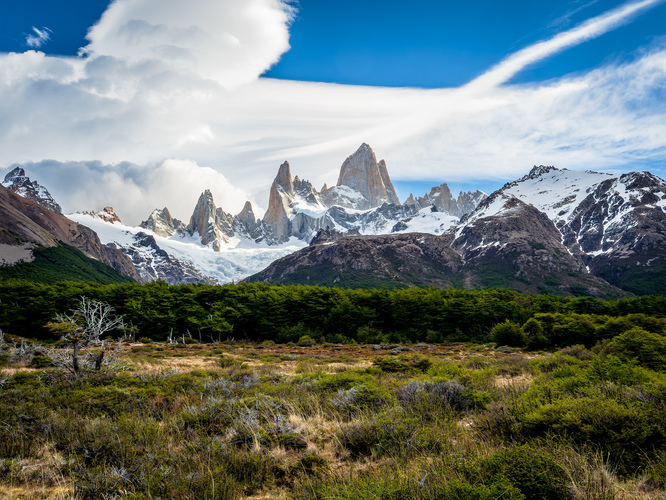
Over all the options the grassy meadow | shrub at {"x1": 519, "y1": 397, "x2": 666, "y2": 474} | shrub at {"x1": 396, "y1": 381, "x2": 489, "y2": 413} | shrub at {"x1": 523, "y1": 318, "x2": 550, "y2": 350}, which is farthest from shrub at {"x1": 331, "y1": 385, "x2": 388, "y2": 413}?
shrub at {"x1": 523, "y1": 318, "x2": 550, "y2": 350}

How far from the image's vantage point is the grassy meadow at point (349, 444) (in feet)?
13.8

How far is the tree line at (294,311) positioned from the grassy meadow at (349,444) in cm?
3797

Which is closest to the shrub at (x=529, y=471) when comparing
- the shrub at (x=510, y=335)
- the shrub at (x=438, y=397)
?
the shrub at (x=438, y=397)

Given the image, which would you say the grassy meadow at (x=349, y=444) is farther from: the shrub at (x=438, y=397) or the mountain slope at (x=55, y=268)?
the mountain slope at (x=55, y=268)

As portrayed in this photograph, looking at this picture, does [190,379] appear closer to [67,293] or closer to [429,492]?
[429,492]

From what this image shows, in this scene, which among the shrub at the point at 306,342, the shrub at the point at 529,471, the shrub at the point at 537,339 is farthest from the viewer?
the shrub at the point at 306,342

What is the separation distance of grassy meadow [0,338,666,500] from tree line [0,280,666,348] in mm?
37968

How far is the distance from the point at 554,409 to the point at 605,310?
59560mm

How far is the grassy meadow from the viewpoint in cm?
421

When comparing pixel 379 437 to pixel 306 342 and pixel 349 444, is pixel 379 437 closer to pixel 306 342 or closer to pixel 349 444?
pixel 349 444

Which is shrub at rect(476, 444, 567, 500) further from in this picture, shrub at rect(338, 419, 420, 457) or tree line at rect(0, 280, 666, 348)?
tree line at rect(0, 280, 666, 348)

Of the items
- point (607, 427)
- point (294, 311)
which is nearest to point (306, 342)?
point (294, 311)

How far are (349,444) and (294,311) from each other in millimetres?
45652

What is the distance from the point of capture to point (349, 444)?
6.38 meters
